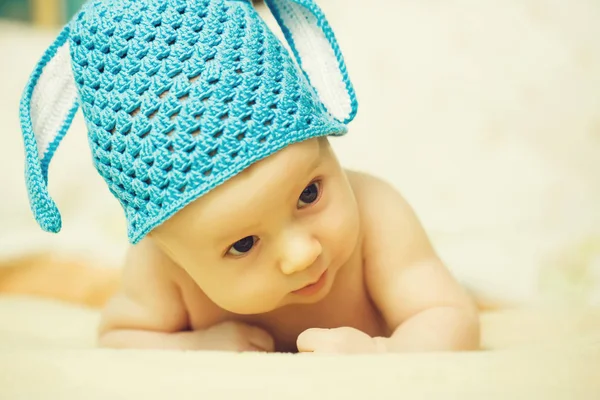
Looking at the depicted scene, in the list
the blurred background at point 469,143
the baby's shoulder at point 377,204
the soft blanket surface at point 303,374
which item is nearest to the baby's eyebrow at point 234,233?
the soft blanket surface at point 303,374

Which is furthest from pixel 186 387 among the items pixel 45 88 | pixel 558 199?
pixel 558 199

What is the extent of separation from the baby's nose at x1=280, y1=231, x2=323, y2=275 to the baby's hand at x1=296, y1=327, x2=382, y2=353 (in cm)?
7

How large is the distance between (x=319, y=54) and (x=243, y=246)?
0.82 ft

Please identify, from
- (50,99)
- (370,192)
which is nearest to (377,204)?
(370,192)

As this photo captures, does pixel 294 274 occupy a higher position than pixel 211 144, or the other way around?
pixel 211 144

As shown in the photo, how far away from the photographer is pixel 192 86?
2.00 ft

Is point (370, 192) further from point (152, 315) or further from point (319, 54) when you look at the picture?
point (152, 315)

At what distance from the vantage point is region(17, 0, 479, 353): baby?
0.61 metres

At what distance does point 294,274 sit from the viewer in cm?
66

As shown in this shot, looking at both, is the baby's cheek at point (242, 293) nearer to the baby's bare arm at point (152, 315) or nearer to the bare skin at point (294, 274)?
the bare skin at point (294, 274)

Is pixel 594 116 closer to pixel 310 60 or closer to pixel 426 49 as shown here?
pixel 426 49

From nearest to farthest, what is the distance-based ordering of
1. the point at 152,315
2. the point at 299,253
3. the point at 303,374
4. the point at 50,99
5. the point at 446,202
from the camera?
1. the point at 303,374
2. the point at 299,253
3. the point at 50,99
4. the point at 152,315
5. the point at 446,202

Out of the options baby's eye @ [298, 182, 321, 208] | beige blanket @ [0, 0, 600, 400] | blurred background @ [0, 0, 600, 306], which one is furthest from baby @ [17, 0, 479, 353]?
blurred background @ [0, 0, 600, 306]

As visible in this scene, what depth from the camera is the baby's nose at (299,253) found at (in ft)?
2.05
